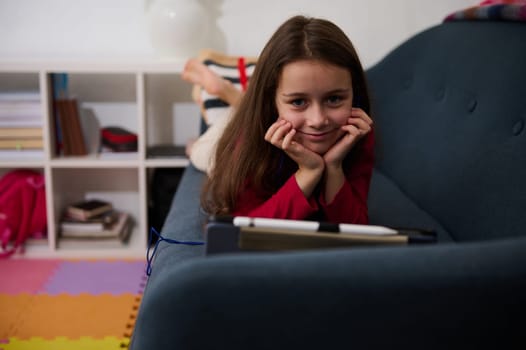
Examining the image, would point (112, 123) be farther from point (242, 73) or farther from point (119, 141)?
point (242, 73)

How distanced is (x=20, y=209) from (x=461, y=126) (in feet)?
5.60

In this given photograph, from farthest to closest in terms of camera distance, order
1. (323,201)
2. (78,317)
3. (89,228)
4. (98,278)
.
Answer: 1. (89,228)
2. (98,278)
3. (78,317)
4. (323,201)

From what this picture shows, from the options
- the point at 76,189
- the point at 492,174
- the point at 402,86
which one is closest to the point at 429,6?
the point at 402,86

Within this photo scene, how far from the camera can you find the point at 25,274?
6.55 feet

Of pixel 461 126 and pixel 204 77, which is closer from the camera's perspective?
pixel 461 126

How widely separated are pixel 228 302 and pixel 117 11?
1.87 m

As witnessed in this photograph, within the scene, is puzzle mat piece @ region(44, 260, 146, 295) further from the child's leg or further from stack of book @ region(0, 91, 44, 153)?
the child's leg

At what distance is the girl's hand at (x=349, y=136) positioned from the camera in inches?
41.5

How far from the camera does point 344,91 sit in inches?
41.1

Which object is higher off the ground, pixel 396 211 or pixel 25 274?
pixel 396 211

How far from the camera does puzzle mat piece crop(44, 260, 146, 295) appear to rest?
1885 mm

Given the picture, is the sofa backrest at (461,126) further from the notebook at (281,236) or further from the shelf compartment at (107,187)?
the shelf compartment at (107,187)

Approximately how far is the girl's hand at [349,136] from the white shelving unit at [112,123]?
1.11 meters

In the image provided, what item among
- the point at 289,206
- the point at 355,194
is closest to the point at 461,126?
the point at 355,194
